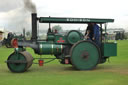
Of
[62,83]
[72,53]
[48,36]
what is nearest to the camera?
[62,83]

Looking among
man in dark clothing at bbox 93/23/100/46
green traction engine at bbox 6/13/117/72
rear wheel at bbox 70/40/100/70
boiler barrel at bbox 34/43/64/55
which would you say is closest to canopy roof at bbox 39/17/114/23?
green traction engine at bbox 6/13/117/72


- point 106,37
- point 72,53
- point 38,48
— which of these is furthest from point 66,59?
point 106,37

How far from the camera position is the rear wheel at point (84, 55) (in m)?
9.25

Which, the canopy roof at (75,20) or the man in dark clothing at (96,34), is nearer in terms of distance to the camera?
the canopy roof at (75,20)

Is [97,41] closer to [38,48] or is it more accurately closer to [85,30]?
[85,30]

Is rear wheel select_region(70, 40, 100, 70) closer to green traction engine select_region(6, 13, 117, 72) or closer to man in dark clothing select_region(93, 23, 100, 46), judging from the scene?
green traction engine select_region(6, 13, 117, 72)

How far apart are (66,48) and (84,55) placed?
34.8 inches

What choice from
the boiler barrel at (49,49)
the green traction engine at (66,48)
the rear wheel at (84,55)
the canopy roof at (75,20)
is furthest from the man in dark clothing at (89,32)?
the boiler barrel at (49,49)

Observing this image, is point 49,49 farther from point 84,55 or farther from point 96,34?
point 96,34

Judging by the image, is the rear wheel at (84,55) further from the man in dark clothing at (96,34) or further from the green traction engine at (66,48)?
the man in dark clothing at (96,34)

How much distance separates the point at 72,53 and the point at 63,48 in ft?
2.15

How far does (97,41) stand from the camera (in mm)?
9914

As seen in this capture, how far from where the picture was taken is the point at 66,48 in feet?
32.1

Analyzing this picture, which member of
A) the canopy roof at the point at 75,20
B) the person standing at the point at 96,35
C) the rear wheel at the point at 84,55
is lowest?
the rear wheel at the point at 84,55
